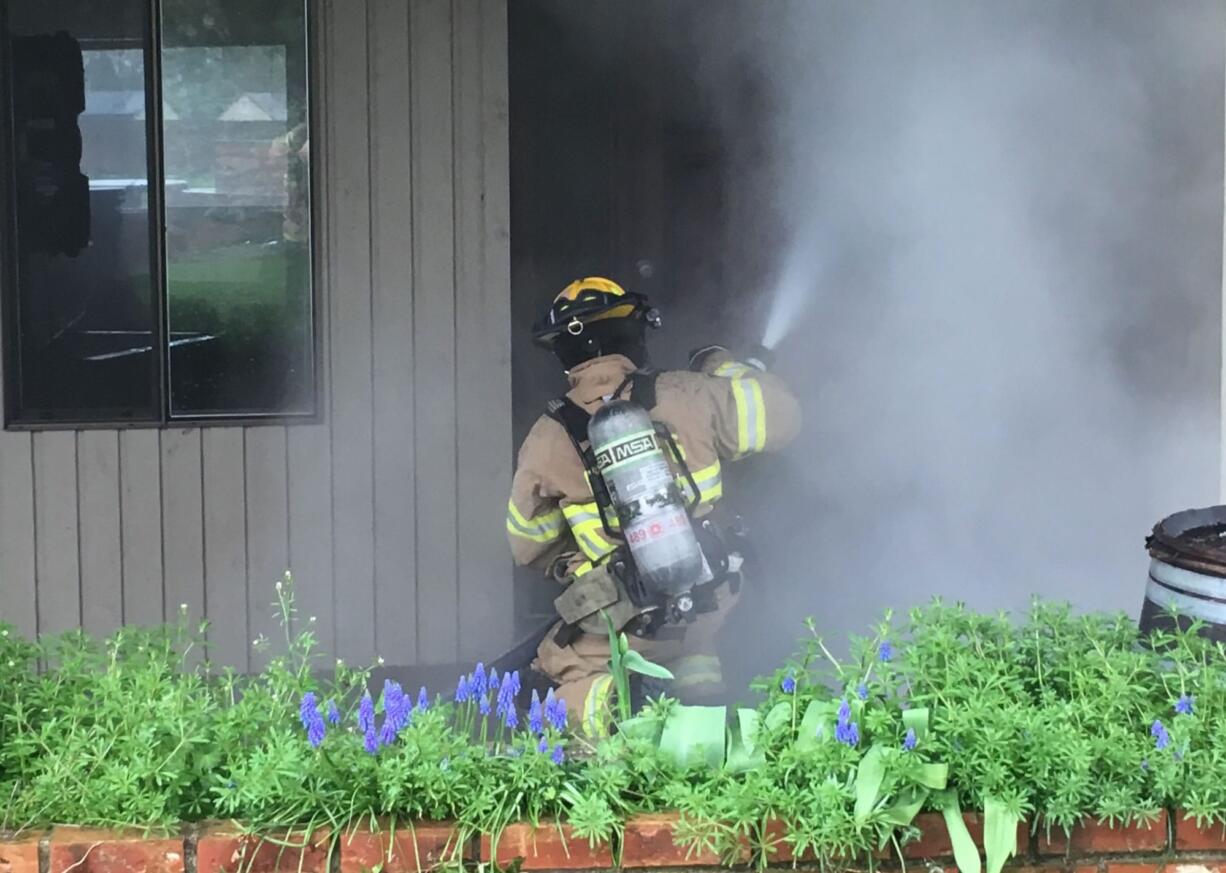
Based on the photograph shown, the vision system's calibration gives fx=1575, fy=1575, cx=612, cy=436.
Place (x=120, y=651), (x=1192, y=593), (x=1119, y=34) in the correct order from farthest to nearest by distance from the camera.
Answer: (x=1119, y=34) < (x=120, y=651) < (x=1192, y=593)

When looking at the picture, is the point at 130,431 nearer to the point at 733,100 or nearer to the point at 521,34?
the point at 521,34

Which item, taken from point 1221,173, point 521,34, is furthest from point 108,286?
point 1221,173

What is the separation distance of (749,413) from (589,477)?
517 mm

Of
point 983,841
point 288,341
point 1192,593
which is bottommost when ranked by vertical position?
point 983,841

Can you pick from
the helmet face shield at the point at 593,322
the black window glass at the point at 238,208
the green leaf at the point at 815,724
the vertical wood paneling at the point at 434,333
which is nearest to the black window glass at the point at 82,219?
the black window glass at the point at 238,208

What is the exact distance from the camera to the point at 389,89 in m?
5.39

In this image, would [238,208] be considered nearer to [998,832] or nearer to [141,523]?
[141,523]

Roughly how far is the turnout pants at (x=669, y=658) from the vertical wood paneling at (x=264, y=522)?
1392 millimetres

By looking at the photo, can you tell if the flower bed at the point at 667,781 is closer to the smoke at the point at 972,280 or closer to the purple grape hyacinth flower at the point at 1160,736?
the purple grape hyacinth flower at the point at 1160,736

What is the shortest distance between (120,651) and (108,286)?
7.47 ft

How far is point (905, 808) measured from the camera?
2574 mm

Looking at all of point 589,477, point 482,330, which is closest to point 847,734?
point 589,477

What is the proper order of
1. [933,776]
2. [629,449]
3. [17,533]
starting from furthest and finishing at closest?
[17,533] < [629,449] < [933,776]

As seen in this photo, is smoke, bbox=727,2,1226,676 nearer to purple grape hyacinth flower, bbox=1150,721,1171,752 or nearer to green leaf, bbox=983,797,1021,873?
purple grape hyacinth flower, bbox=1150,721,1171,752
